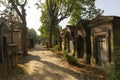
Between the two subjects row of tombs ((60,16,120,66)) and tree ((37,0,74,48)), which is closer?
row of tombs ((60,16,120,66))

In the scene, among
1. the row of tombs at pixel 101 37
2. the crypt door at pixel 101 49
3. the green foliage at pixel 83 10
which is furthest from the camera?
the green foliage at pixel 83 10

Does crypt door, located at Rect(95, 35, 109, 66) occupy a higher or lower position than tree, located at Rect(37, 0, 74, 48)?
lower

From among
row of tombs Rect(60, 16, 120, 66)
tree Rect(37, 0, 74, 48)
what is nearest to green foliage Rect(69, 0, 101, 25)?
tree Rect(37, 0, 74, 48)

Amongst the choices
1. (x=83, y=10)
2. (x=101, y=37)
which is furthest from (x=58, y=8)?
(x=101, y=37)

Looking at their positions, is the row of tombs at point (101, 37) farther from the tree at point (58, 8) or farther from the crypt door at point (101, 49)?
the tree at point (58, 8)

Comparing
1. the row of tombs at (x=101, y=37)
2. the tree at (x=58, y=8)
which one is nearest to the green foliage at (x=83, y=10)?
the tree at (x=58, y=8)

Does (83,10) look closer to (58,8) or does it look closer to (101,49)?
(58,8)

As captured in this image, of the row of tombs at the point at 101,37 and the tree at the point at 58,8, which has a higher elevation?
the tree at the point at 58,8

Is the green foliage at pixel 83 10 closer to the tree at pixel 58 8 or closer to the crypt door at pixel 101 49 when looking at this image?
A: the tree at pixel 58 8

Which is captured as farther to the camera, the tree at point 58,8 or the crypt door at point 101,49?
the tree at point 58,8

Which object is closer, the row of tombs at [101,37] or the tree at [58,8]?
the row of tombs at [101,37]

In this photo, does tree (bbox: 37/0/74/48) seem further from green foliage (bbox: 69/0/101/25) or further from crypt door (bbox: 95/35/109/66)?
crypt door (bbox: 95/35/109/66)

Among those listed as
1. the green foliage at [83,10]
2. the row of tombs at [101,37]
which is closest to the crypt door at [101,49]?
the row of tombs at [101,37]

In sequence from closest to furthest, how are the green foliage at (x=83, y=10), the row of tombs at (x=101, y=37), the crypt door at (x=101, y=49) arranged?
the row of tombs at (x=101, y=37), the crypt door at (x=101, y=49), the green foliage at (x=83, y=10)
